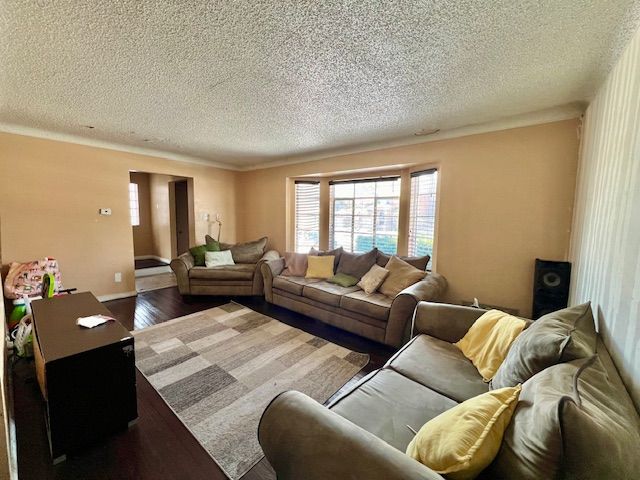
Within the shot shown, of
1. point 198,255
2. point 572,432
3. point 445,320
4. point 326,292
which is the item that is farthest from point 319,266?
point 572,432

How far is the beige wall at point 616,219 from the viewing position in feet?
3.65

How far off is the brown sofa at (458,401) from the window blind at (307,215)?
3487 mm

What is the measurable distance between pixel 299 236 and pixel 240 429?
3534 mm

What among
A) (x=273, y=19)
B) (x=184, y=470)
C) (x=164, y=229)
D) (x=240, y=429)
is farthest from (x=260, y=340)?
(x=164, y=229)

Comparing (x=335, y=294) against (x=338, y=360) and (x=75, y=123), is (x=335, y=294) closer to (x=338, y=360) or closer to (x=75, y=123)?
(x=338, y=360)

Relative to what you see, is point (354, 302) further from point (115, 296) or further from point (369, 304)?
point (115, 296)

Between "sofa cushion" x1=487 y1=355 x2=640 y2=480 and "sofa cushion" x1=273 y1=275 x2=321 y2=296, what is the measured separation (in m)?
2.71

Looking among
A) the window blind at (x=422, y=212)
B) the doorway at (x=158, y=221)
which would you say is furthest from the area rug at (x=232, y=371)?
the doorway at (x=158, y=221)

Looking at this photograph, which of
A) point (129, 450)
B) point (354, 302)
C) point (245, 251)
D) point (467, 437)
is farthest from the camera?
point (245, 251)

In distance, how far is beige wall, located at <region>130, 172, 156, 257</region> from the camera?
22.9 feet

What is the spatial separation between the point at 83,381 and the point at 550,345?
2.35m

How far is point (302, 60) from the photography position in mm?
1665

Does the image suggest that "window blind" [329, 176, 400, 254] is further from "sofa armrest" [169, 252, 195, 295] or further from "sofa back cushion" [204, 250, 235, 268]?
"sofa armrest" [169, 252, 195, 295]

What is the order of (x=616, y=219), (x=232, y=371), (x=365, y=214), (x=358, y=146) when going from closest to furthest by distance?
(x=616, y=219)
(x=232, y=371)
(x=358, y=146)
(x=365, y=214)
